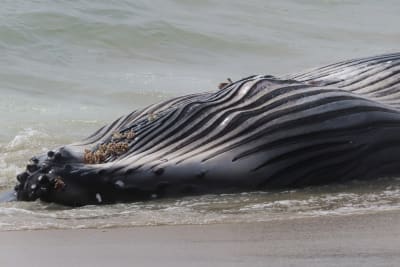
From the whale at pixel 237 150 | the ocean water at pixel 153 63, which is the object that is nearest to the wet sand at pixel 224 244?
the ocean water at pixel 153 63

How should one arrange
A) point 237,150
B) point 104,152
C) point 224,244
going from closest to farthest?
point 224,244 < point 237,150 < point 104,152

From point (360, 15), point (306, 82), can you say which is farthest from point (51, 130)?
point (360, 15)

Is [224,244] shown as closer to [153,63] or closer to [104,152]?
[104,152]

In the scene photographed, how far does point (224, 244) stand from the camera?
477 centimetres

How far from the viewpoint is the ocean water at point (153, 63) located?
615 centimetres

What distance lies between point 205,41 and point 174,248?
40.8 ft

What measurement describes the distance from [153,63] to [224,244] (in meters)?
10.9

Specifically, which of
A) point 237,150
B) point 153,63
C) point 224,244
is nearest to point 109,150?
point 237,150

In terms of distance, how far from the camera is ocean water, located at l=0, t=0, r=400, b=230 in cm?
615

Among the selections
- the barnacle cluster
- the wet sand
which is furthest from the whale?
the wet sand

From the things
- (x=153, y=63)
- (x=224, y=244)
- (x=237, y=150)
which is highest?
(x=153, y=63)

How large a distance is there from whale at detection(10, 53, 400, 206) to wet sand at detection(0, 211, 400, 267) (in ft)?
3.37

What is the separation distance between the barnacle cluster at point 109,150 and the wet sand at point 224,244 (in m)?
1.33

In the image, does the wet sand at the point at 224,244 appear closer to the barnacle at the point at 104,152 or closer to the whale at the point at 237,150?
the whale at the point at 237,150
